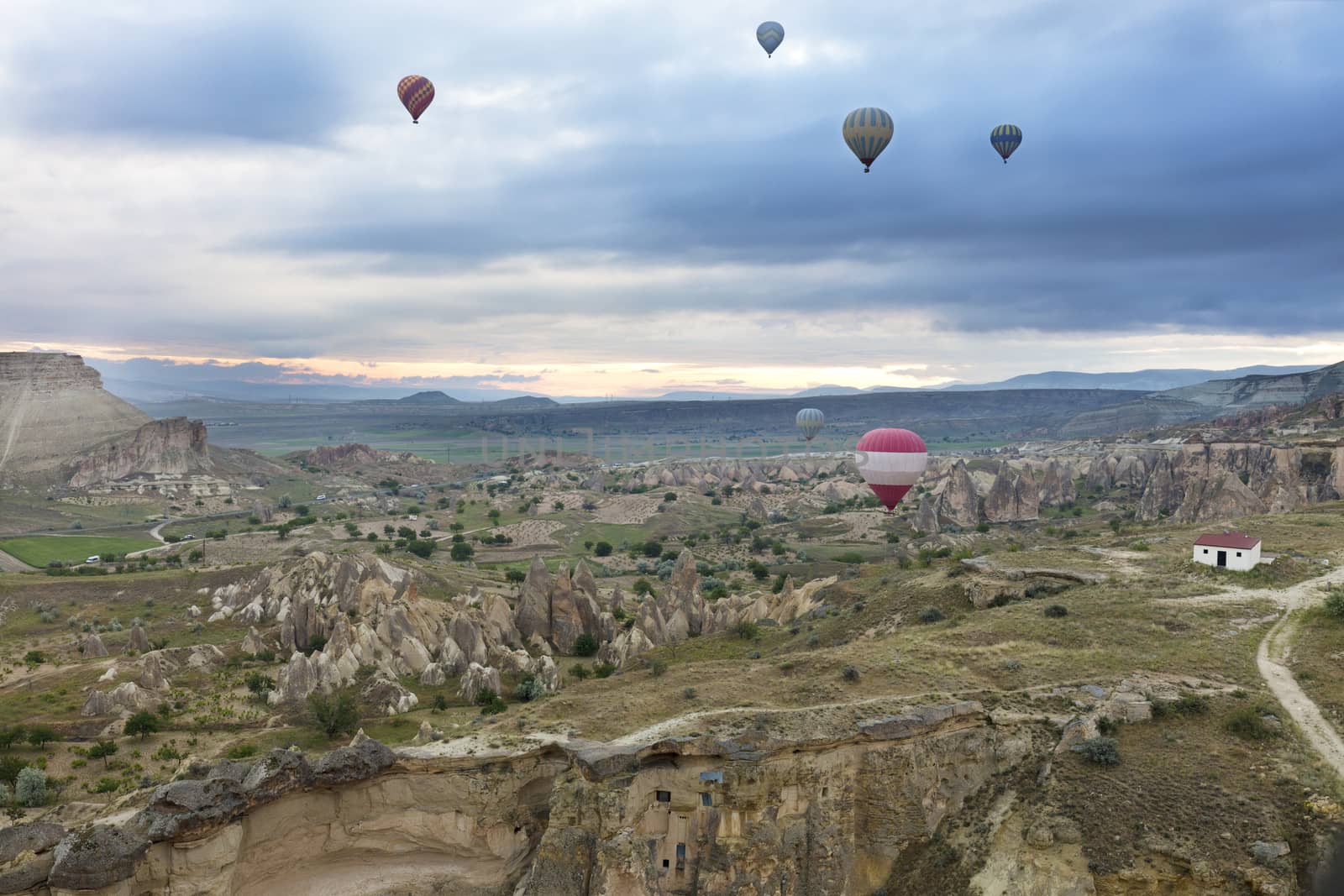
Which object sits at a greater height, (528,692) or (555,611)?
(555,611)

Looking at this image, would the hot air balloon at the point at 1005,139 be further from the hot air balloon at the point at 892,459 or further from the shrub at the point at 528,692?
the shrub at the point at 528,692

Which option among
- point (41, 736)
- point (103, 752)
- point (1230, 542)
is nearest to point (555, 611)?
point (103, 752)

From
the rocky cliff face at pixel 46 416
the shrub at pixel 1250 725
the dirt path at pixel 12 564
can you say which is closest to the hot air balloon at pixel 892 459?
the shrub at pixel 1250 725

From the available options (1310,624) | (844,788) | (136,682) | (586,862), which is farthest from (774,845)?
(136,682)

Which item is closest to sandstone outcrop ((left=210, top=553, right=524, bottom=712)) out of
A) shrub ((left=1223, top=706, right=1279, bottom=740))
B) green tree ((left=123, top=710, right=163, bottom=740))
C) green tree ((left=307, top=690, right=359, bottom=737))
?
green tree ((left=307, top=690, right=359, bottom=737))

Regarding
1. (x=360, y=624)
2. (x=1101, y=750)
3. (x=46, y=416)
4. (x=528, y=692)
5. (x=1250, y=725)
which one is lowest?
(x=528, y=692)

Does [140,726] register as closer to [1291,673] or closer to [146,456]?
[1291,673]
